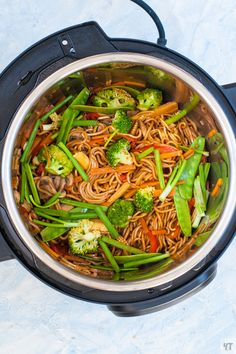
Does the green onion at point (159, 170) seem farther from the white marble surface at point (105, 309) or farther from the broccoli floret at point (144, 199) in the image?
the white marble surface at point (105, 309)

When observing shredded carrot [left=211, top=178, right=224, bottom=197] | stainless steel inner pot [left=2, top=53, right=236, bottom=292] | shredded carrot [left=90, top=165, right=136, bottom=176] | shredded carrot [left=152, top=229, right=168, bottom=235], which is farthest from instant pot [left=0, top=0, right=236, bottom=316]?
shredded carrot [left=90, top=165, right=136, bottom=176]

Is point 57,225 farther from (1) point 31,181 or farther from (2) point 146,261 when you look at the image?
(2) point 146,261

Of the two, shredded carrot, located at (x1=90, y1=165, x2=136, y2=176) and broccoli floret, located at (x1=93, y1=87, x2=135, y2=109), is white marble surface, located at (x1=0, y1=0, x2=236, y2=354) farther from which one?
shredded carrot, located at (x1=90, y1=165, x2=136, y2=176)

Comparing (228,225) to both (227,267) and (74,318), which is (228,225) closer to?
(227,267)

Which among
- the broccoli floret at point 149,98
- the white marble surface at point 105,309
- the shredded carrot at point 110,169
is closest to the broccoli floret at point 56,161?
the shredded carrot at point 110,169

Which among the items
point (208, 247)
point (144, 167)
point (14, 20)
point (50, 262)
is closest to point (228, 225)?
point (208, 247)

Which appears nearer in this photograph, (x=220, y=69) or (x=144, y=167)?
(x=144, y=167)
